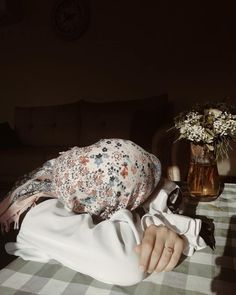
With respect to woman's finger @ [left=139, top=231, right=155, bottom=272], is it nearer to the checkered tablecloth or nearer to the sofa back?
the checkered tablecloth

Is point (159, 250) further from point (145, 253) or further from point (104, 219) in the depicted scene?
point (104, 219)

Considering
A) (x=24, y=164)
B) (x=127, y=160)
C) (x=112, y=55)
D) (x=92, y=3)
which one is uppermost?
(x=92, y=3)

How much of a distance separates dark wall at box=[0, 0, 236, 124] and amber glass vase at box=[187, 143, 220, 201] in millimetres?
2047


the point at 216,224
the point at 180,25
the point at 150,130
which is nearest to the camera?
the point at 216,224

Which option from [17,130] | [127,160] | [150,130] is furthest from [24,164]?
[127,160]

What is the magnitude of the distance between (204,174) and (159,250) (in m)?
0.54

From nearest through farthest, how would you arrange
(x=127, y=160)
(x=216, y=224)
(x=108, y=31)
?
(x=127, y=160) < (x=216, y=224) < (x=108, y=31)

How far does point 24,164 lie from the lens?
8.07ft

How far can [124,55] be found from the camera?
3084 millimetres

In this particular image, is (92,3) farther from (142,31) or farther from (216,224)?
(216,224)

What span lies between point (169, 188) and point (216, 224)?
162mm

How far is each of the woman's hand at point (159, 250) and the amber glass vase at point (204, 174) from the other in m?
0.48

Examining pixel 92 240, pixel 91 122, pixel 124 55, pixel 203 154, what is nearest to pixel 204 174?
pixel 203 154

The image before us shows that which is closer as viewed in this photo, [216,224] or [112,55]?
[216,224]
